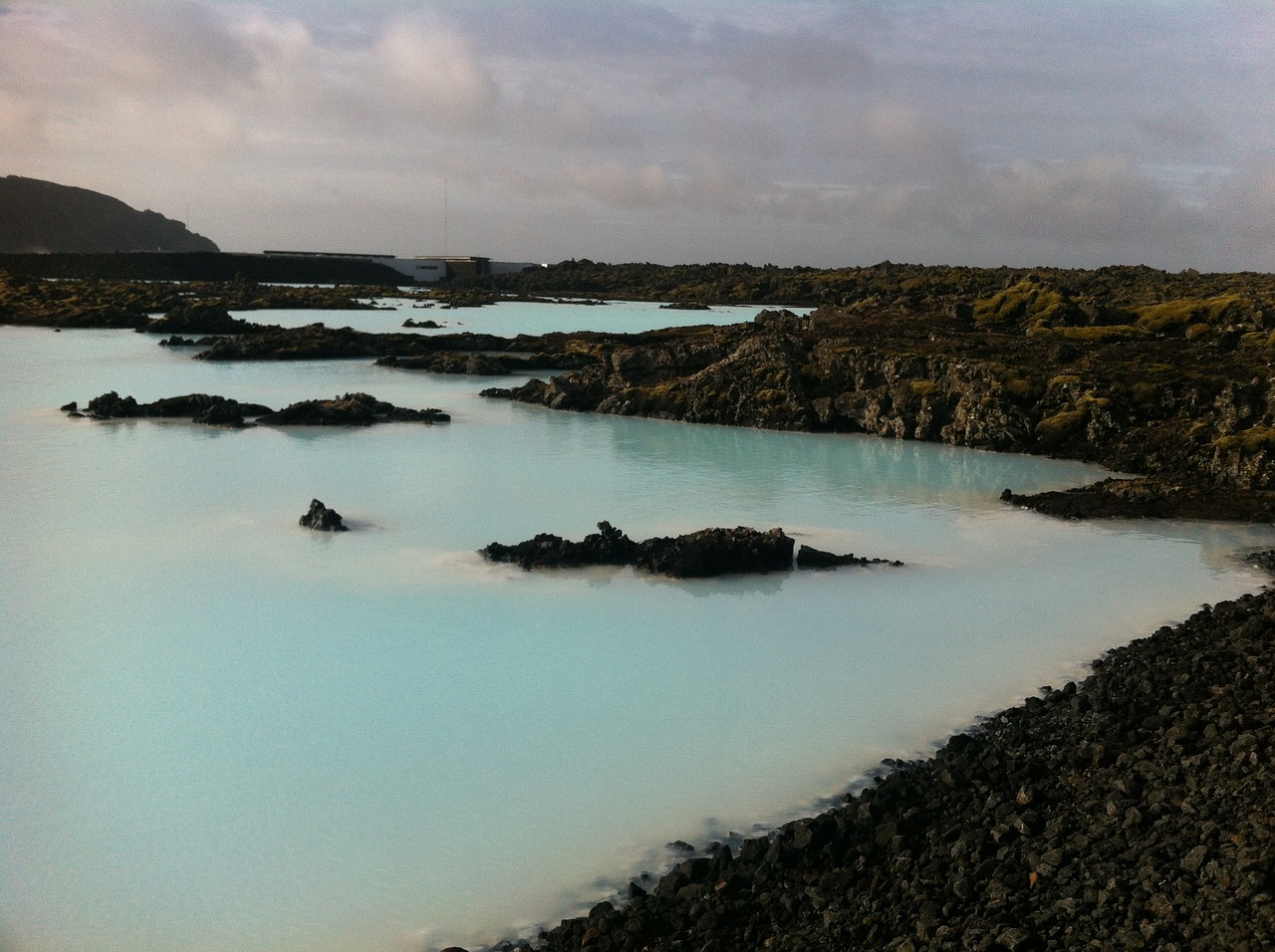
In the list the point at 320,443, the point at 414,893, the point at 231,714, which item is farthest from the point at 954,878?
the point at 320,443

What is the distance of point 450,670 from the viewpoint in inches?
495

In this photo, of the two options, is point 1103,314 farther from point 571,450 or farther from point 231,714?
point 231,714

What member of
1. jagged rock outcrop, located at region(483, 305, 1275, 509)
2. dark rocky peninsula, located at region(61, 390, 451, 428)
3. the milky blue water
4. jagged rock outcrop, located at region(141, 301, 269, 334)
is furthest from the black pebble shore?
jagged rock outcrop, located at region(141, 301, 269, 334)

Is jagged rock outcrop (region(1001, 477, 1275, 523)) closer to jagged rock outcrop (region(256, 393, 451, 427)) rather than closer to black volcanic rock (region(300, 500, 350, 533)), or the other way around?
black volcanic rock (region(300, 500, 350, 533))

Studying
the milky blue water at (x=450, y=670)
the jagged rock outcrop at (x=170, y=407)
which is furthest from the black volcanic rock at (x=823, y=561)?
the jagged rock outcrop at (x=170, y=407)

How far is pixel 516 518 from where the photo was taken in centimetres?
2012

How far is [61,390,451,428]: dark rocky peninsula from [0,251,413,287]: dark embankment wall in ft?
282

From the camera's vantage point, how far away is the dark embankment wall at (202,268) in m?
119

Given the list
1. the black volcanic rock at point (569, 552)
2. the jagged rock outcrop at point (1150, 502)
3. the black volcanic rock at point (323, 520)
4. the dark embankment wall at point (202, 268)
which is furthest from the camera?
the dark embankment wall at point (202, 268)

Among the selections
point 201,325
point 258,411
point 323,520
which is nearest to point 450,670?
point 323,520

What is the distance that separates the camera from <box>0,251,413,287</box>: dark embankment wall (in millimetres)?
118688

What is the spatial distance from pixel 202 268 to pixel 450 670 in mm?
125646

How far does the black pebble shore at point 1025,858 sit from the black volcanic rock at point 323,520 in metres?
11.7

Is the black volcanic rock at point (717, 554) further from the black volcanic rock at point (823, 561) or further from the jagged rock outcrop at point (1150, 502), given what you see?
the jagged rock outcrop at point (1150, 502)
